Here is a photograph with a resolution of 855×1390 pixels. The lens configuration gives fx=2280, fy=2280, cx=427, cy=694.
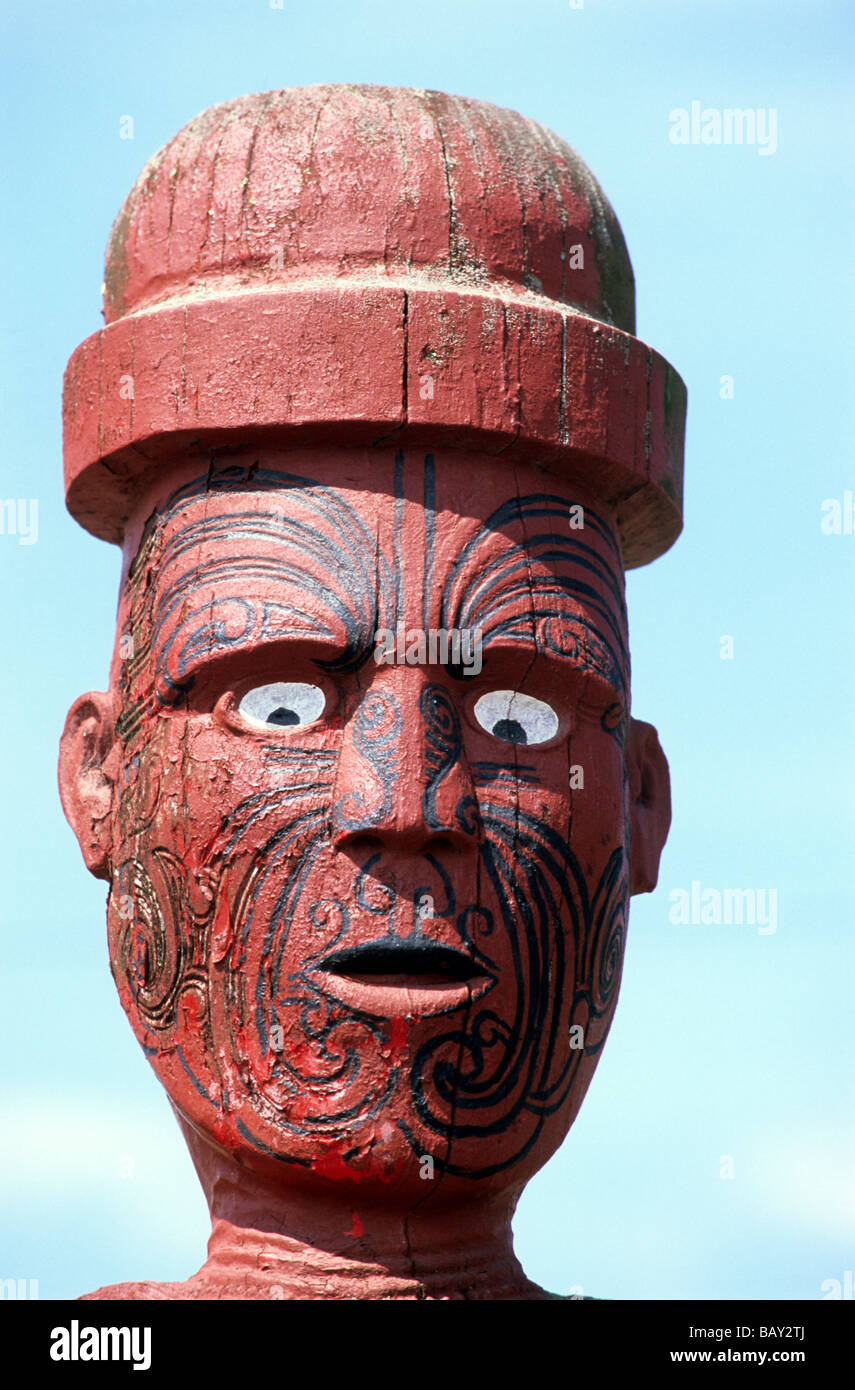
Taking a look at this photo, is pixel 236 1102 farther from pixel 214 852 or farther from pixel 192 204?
pixel 192 204

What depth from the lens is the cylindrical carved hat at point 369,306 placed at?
304 inches

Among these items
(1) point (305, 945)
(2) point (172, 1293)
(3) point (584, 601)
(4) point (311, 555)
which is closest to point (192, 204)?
(4) point (311, 555)

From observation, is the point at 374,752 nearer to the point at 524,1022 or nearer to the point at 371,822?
the point at 371,822

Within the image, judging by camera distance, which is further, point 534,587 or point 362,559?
point 534,587

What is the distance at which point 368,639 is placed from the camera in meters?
7.54

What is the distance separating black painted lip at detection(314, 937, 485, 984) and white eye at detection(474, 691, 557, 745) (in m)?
0.80

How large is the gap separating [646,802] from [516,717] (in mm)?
1038

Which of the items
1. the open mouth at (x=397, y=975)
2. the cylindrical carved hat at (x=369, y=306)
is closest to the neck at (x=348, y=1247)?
the open mouth at (x=397, y=975)

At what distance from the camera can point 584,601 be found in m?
8.00

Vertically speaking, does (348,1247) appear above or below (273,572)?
below

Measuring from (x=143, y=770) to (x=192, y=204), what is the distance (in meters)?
2.04

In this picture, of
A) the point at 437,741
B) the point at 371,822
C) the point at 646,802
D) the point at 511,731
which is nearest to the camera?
the point at 371,822

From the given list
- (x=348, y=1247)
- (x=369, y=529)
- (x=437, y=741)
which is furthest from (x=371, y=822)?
(x=348, y=1247)

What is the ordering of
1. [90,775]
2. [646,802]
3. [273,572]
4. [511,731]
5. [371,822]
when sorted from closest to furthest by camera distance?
[371,822], [273,572], [511,731], [90,775], [646,802]
